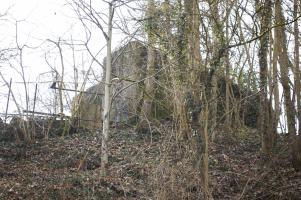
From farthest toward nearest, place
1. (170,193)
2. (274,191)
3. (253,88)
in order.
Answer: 1. (253,88)
2. (274,191)
3. (170,193)

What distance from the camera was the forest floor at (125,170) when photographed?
28.5 ft

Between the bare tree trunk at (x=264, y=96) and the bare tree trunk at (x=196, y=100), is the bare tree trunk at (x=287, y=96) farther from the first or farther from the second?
the bare tree trunk at (x=196, y=100)

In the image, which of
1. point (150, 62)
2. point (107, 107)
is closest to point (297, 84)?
point (150, 62)

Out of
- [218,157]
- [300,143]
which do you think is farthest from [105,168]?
[300,143]

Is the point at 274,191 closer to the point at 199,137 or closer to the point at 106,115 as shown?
the point at 199,137

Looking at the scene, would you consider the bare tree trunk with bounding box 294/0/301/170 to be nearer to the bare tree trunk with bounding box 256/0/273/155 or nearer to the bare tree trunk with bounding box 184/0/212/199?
the bare tree trunk with bounding box 256/0/273/155

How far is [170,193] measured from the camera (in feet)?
22.5

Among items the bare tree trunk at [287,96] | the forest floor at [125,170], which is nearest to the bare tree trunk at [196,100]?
the forest floor at [125,170]

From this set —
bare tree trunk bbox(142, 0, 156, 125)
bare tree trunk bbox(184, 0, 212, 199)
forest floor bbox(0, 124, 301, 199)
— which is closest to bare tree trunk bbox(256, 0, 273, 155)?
forest floor bbox(0, 124, 301, 199)

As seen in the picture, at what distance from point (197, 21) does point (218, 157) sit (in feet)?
16.1

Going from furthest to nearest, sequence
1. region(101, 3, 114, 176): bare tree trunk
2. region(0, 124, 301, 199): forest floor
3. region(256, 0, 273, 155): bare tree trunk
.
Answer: region(256, 0, 273, 155): bare tree trunk
region(101, 3, 114, 176): bare tree trunk
region(0, 124, 301, 199): forest floor

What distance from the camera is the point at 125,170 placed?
10.4 metres

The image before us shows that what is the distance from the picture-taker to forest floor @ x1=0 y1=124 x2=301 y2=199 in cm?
867

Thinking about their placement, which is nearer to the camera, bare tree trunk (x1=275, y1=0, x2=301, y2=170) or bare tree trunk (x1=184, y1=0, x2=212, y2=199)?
bare tree trunk (x1=184, y1=0, x2=212, y2=199)
